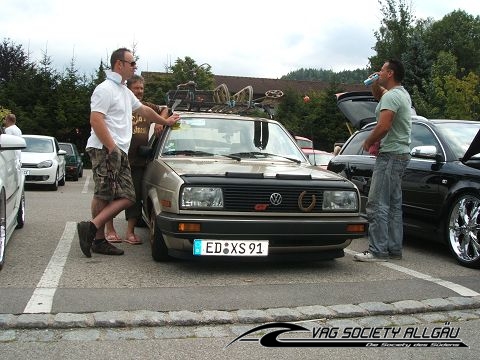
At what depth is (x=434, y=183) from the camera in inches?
254

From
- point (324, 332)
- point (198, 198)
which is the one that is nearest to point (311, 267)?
point (198, 198)

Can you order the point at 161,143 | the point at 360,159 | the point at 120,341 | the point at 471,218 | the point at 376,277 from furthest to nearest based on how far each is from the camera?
the point at 360,159, the point at 161,143, the point at 471,218, the point at 376,277, the point at 120,341

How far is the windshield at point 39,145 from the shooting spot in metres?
16.0

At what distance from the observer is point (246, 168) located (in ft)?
18.0

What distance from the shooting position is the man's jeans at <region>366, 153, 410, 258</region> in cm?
612

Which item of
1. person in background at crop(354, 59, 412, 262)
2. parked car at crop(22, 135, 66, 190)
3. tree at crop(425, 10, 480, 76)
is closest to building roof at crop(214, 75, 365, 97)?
tree at crop(425, 10, 480, 76)

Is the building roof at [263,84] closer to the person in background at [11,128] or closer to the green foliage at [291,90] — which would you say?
the green foliage at [291,90]

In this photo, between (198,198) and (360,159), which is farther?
(360,159)

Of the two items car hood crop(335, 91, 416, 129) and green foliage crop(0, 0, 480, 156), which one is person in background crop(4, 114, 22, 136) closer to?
car hood crop(335, 91, 416, 129)

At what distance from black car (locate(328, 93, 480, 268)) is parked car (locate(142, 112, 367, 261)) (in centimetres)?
130

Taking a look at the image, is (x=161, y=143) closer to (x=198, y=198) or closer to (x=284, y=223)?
(x=198, y=198)

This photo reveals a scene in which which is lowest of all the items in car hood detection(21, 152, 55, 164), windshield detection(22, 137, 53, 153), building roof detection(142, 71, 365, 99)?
car hood detection(21, 152, 55, 164)

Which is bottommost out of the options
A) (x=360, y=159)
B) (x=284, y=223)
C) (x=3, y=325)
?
(x=3, y=325)

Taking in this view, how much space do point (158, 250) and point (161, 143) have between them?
138 centimetres
